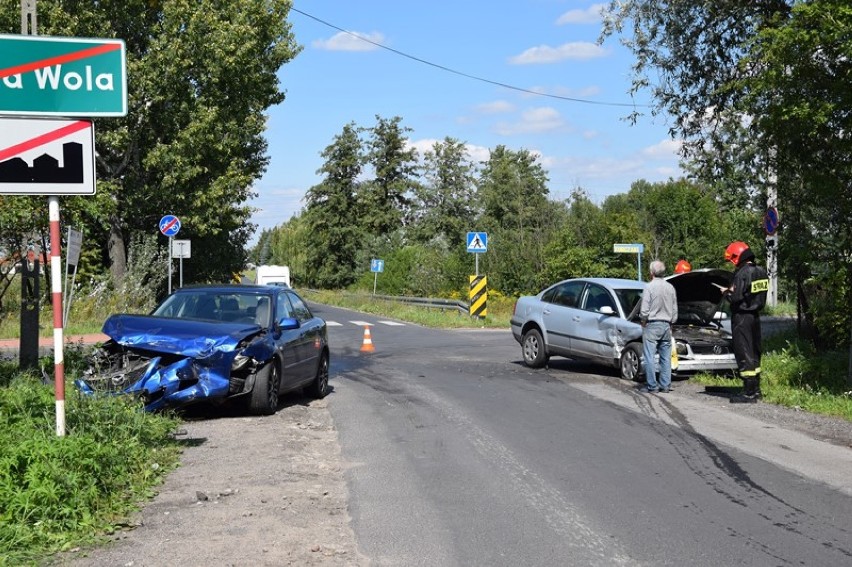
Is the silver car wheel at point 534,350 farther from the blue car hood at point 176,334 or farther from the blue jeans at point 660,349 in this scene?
the blue car hood at point 176,334

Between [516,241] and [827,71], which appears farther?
[516,241]

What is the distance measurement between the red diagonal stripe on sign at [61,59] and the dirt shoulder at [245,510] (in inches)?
133

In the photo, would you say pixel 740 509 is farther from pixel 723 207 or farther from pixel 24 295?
pixel 723 207

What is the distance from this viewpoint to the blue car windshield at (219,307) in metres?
11.0

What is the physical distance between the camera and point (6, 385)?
10.1 meters

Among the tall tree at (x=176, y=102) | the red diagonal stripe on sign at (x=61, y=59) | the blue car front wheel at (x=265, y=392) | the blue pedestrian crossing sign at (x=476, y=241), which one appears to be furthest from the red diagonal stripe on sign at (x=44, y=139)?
the tall tree at (x=176, y=102)

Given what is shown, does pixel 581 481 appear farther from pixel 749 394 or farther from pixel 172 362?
pixel 749 394

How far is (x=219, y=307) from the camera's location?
11211 millimetres

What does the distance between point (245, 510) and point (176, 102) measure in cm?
2885

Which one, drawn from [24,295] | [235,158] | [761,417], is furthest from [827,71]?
[235,158]

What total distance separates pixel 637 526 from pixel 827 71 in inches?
299

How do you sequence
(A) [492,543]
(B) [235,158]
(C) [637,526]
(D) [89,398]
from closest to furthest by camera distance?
(A) [492,543] → (C) [637,526] → (D) [89,398] → (B) [235,158]

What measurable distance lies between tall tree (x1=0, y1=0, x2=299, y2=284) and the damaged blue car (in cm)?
2114

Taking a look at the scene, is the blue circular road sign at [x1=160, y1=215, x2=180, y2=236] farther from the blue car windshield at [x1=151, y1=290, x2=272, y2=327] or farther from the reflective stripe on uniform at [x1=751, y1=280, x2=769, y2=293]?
the reflective stripe on uniform at [x1=751, y1=280, x2=769, y2=293]
